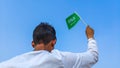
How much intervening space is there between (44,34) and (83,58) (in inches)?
29.9

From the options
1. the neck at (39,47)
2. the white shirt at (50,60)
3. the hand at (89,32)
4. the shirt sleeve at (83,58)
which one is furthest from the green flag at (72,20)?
the neck at (39,47)

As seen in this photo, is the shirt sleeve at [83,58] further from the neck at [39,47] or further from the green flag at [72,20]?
the green flag at [72,20]

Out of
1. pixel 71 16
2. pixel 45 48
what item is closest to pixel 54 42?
pixel 45 48

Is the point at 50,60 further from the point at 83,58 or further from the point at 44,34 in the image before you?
the point at 83,58

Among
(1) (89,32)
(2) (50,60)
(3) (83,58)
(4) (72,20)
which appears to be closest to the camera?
(2) (50,60)

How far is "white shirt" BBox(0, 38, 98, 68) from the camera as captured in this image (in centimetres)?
427

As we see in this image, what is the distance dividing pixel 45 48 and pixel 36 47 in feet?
0.37

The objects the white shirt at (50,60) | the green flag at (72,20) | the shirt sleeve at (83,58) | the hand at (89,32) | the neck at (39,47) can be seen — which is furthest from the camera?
the green flag at (72,20)

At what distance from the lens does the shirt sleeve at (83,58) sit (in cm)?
471

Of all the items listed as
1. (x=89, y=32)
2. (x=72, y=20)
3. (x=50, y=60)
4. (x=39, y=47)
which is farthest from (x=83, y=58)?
(x=72, y=20)

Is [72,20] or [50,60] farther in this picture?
[72,20]

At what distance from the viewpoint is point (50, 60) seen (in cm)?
438

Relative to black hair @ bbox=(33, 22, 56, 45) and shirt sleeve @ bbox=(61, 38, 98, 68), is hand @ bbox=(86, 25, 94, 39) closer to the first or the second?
shirt sleeve @ bbox=(61, 38, 98, 68)

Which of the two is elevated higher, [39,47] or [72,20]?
[72,20]
